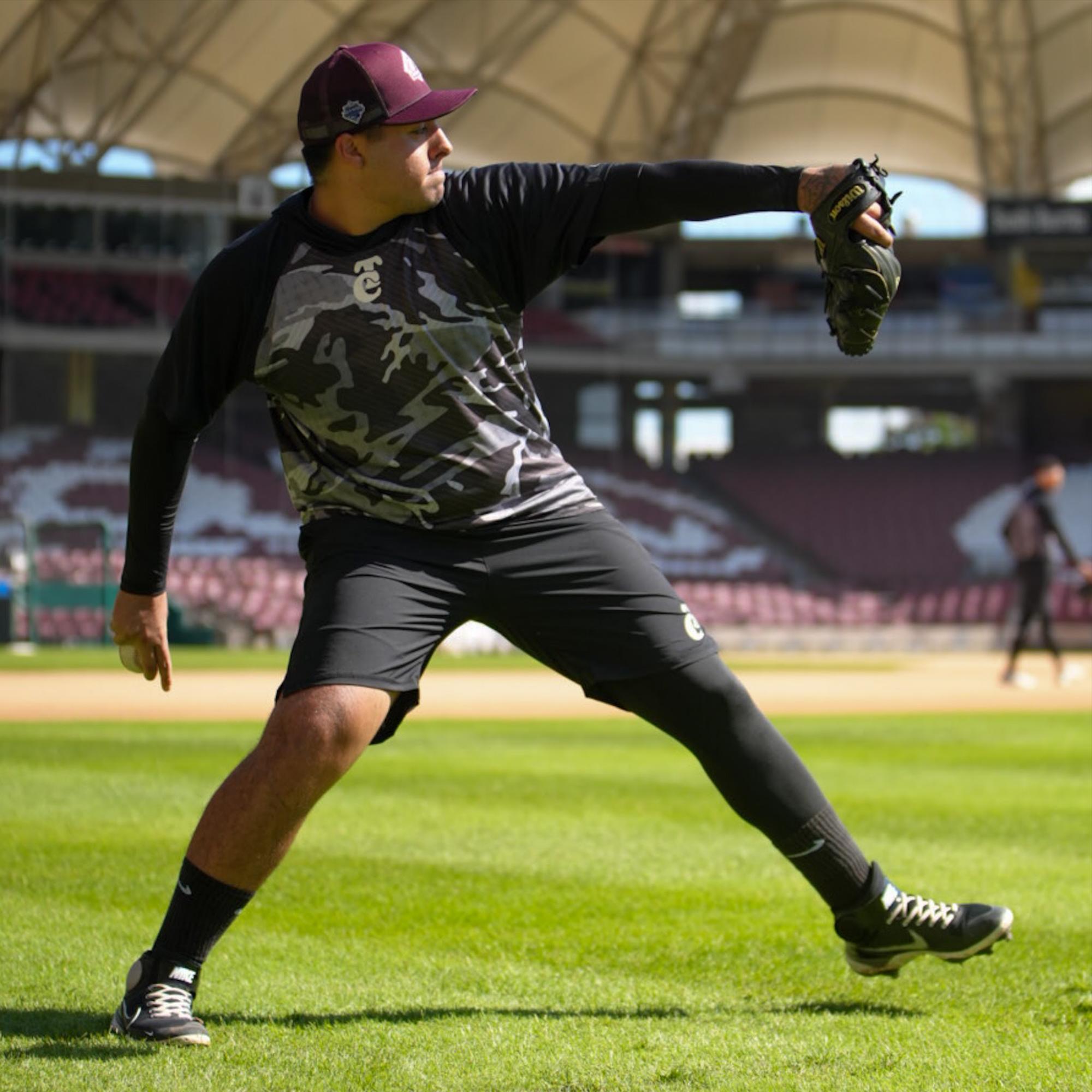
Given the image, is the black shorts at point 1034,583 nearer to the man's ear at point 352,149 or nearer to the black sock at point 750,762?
the black sock at point 750,762

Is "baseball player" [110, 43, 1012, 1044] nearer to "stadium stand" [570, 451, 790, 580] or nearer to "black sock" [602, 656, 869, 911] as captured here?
"black sock" [602, 656, 869, 911]

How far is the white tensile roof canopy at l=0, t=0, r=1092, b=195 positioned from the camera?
121 ft

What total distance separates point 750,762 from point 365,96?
174 cm

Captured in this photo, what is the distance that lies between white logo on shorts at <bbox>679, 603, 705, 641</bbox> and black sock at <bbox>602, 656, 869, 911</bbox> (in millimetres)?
59

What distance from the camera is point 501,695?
17078mm

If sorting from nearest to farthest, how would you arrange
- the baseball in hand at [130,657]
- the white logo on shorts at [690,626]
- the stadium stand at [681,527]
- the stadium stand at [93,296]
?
the white logo on shorts at [690,626]
the baseball in hand at [130,657]
the stadium stand at [681,527]
the stadium stand at [93,296]

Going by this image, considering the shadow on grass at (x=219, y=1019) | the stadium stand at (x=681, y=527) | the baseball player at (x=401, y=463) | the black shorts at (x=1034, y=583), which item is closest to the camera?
the shadow on grass at (x=219, y=1019)

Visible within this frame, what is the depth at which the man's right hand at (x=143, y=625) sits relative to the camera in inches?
154

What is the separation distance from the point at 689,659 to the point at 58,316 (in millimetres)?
39593

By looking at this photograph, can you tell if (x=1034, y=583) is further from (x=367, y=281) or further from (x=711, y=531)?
(x=711, y=531)

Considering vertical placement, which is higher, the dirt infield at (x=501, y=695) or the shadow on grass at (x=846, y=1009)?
the shadow on grass at (x=846, y=1009)

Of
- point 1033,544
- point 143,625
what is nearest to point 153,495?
point 143,625

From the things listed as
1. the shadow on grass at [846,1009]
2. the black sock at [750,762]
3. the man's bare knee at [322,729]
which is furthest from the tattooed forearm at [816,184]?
the shadow on grass at [846,1009]

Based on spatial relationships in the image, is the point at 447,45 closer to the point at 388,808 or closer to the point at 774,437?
the point at 774,437
